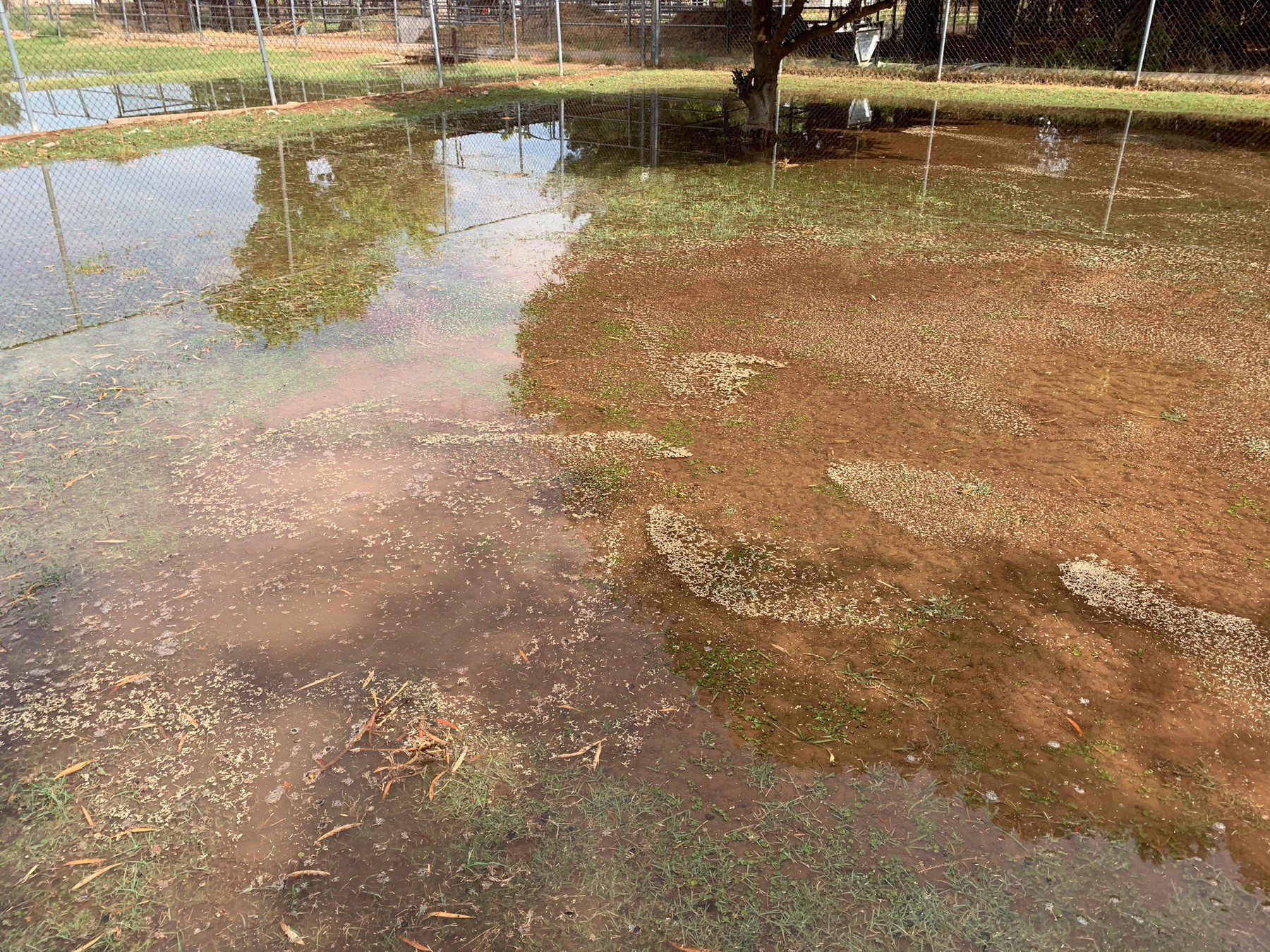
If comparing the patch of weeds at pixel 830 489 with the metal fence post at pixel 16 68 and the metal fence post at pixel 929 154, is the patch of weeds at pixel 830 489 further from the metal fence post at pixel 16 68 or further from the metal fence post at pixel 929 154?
the metal fence post at pixel 16 68

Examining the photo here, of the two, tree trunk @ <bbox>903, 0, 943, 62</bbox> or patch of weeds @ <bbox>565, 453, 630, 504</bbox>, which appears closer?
patch of weeds @ <bbox>565, 453, 630, 504</bbox>

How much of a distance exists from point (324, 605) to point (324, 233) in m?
5.22

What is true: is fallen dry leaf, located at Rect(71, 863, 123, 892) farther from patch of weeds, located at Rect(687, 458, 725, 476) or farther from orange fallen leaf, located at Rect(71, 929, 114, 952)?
patch of weeds, located at Rect(687, 458, 725, 476)

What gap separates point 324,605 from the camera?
289cm

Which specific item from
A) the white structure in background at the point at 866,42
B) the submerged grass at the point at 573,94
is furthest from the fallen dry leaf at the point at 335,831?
the white structure in background at the point at 866,42

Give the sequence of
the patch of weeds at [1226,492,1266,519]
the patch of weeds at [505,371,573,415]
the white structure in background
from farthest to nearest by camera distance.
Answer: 1. the white structure in background
2. the patch of weeds at [505,371,573,415]
3. the patch of weeds at [1226,492,1266,519]

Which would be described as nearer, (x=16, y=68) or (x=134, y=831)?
(x=134, y=831)

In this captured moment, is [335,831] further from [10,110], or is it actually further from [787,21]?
[10,110]

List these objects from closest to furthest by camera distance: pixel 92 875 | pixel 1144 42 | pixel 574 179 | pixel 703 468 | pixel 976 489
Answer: pixel 92 875 → pixel 976 489 → pixel 703 468 → pixel 574 179 → pixel 1144 42

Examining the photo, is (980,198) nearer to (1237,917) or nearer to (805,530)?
(805,530)

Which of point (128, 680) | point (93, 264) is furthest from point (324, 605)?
point (93, 264)

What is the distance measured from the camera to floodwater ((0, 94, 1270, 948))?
6.54 feet

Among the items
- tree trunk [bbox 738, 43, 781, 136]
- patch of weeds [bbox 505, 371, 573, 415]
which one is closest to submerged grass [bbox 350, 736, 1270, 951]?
patch of weeds [bbox 505, 371, 573, 415]

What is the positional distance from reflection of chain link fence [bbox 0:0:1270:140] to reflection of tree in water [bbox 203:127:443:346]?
175 inches
